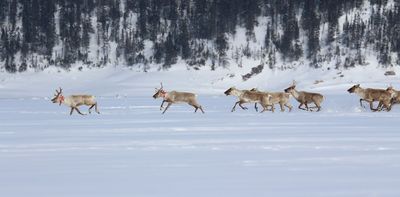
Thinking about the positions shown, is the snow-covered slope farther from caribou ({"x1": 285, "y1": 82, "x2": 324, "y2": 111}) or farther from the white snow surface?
the white snow surface

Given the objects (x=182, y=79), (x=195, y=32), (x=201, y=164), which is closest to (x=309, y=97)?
(x=201, y=164)

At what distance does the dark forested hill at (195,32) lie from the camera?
273 feet

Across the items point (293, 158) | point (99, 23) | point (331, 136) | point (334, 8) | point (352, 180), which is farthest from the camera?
point (99, 23)

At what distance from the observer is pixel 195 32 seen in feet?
295

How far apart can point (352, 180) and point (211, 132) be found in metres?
6.20

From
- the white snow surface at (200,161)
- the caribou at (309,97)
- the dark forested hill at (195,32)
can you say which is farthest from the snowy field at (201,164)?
the dark forested hill at (195,32)

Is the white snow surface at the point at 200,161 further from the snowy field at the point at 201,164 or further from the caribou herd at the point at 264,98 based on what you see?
the caribou herd at the point at 264,98

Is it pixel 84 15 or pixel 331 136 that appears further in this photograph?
pixel 84 15

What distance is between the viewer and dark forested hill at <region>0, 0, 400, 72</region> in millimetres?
83188

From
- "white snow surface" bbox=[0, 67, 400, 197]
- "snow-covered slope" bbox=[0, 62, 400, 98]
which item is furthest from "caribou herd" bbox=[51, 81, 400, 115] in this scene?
"snow-covered slope" bbox=[0, 62, 400, 98]

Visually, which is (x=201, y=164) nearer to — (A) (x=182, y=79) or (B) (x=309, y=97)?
(B) (x=309, y=97)

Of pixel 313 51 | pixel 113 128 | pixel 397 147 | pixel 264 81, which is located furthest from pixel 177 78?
pixel 397 147

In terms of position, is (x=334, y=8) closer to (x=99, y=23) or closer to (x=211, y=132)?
(x=99, y=23)

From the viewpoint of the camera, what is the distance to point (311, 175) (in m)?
5.88
